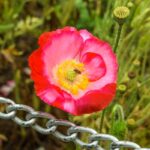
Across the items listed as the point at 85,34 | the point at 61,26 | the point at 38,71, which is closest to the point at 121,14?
the point at 85,34

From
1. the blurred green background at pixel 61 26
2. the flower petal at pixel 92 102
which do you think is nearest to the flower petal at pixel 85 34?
the flower petal at pixel 92 102

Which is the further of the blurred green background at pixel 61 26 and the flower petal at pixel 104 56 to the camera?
the blurred green background at pixel 61 26

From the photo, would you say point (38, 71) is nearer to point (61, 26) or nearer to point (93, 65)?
point (93, 65)

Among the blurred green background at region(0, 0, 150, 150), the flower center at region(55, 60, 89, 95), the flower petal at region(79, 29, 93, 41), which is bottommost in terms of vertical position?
the blurred green background at region(0, 0, 150, 150)

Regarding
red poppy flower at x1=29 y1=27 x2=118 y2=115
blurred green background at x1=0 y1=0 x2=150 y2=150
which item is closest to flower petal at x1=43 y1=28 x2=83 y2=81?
red poppy flower at x1=29 y1=27 x2=118 y2=115

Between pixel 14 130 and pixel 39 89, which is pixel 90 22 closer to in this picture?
pixel 14 130

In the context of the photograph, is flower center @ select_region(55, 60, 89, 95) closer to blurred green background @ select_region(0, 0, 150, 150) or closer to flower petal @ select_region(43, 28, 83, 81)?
flower petal @ select_region(43, 28, 83, 81)

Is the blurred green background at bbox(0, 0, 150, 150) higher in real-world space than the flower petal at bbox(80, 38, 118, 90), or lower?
lower

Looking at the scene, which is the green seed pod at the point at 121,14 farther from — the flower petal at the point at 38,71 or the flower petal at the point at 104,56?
the flower petal at the point at 38,71
